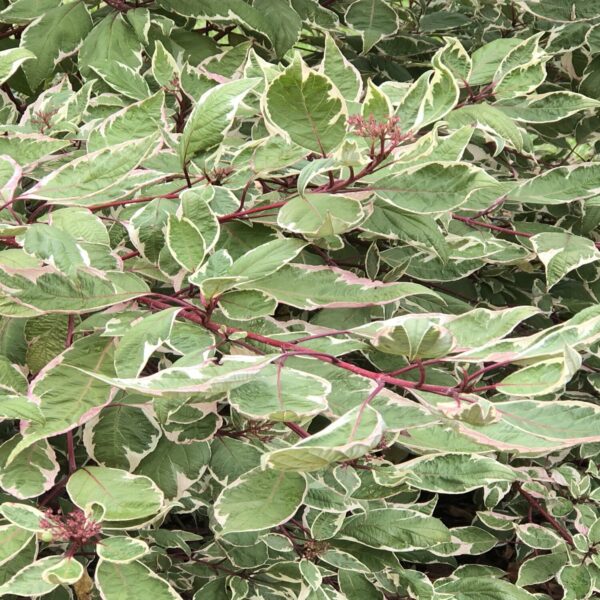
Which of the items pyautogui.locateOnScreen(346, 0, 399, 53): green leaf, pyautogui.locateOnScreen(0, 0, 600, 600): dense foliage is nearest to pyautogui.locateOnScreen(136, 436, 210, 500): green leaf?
pyautogui.locateOnScreen(0, 0, 600, 600): dense foliage

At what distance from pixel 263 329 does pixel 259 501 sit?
0.62 ft

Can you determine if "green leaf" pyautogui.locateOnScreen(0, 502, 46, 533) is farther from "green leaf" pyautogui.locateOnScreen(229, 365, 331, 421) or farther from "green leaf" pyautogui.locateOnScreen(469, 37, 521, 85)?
"green leaf" pyautogui.locateOnScreen(469, 37, 521, 85)

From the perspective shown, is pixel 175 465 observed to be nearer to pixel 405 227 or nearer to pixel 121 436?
pixel 121 436

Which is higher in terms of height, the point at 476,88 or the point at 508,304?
the point at 476,88

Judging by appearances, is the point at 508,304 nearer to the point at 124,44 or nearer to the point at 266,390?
the point at 124,44

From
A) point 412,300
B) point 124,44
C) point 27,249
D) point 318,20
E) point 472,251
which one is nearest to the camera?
point 27,249

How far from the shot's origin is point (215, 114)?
0.84 metres

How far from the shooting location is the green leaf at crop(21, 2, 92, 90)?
1.44 metres

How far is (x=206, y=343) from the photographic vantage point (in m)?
0.78

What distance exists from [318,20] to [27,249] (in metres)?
1.05

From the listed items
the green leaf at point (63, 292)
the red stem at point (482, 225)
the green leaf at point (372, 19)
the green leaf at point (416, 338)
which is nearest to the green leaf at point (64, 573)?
the green leaf at point (63, 292)

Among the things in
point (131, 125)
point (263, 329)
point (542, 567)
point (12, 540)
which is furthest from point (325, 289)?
point (542, 567)

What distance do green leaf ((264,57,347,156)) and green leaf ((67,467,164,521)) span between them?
0.38m

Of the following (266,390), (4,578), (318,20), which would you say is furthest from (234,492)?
(318,20)
